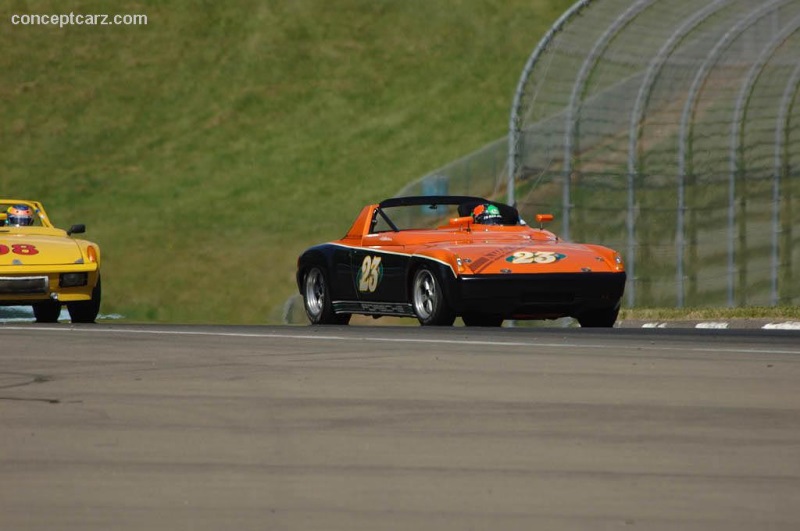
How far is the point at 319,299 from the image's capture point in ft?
63.2

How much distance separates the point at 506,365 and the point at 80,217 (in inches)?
2089

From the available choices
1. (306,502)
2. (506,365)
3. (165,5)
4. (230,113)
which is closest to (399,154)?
(230,113)

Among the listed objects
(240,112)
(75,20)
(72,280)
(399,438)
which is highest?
(75,20)

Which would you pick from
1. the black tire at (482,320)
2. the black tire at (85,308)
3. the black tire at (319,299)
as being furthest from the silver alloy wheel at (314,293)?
the black tire at (85,308)

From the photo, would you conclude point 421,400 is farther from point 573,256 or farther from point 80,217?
point 80,217

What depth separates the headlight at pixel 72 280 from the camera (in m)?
19.2

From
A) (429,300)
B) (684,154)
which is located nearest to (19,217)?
(429,300)

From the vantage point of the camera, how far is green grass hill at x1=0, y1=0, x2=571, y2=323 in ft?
202

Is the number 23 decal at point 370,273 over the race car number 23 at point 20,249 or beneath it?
beneath

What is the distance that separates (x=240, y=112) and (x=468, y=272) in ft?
190

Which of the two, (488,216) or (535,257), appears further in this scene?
(488,216)

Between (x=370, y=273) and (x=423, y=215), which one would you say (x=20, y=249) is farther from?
(x=423, y=215)

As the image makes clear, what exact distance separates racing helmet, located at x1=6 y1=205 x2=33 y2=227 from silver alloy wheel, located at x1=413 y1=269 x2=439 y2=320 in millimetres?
6150

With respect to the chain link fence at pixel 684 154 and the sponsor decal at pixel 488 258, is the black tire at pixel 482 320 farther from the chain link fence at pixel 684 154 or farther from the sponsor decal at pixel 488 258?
the chain link fence at pixel 684 154
